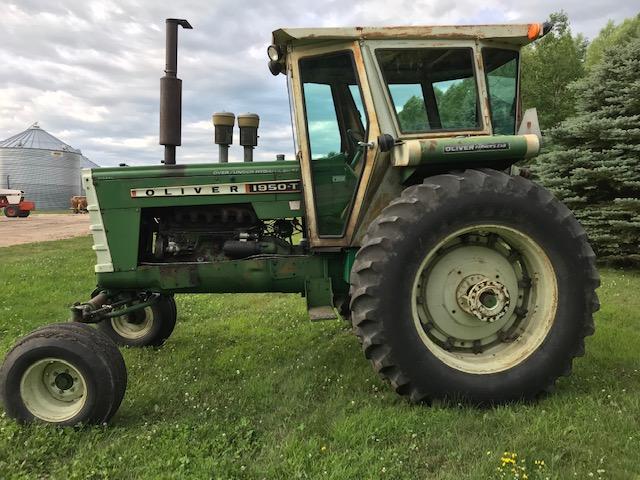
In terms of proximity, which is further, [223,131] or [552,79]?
[552,79]

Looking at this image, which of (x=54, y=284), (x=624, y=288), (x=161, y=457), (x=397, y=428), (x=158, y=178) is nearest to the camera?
(x=161, y=457)

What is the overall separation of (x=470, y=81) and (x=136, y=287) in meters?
2.97

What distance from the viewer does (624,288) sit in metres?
A: 7.43

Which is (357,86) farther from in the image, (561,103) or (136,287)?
(561,103)

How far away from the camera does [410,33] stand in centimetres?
353

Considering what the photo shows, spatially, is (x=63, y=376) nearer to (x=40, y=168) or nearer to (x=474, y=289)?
(x=474, y=289)

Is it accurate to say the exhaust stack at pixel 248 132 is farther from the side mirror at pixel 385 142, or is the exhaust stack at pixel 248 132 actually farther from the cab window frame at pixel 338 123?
the side mirror at pixel 385 142

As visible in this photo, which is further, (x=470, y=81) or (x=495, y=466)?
(x=470, y=81)

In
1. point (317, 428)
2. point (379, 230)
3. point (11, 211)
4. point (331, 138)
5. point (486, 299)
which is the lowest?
point (317, 428)

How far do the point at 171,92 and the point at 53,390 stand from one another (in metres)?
2.16

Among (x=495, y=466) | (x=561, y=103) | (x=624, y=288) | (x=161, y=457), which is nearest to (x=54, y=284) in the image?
(x=161, y=457)

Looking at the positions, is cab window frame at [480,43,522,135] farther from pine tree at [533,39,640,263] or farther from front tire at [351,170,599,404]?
pine tree at [533,39,640,263]

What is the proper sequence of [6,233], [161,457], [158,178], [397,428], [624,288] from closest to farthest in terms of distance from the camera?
[161,457] → [397,428] → [158,178] → [624,288] → [6,233]

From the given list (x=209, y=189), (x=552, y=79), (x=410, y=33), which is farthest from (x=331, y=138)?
(x=552, y=79)
